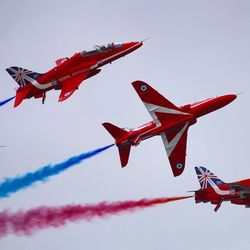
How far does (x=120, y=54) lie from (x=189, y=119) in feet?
23.6

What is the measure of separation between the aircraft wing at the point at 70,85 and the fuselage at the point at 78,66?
15cm

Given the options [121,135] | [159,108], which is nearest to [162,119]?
[159,108]

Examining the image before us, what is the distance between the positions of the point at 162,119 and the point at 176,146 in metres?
2.25

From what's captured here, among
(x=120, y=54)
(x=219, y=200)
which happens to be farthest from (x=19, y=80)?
(x=219, y=200)

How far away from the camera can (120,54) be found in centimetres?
5234

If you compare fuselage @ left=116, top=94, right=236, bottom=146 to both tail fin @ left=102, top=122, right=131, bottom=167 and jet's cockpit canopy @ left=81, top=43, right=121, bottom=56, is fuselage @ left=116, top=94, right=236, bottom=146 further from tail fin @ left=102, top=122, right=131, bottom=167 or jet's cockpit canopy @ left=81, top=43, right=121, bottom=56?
jet's cockpit canopy @ left=81, top=43, right=121, bottom=56

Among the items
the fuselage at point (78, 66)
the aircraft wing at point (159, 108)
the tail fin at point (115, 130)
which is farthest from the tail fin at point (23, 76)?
the aircraft wing at point (159, 108)

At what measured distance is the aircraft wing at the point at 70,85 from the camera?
5062 centimetres

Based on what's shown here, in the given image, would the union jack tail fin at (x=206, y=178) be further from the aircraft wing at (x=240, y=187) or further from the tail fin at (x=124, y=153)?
the tail fin at (x=124, y=153)

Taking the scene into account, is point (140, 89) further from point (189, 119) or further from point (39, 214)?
point (39, 214)

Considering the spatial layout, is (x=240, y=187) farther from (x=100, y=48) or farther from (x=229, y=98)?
(x=100, y=48)

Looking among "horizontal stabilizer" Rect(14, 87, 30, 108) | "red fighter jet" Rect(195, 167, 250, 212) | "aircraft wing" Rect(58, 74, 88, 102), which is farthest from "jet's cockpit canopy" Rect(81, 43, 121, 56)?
"red fighter jet" Rect(195, 167, 250, 212)

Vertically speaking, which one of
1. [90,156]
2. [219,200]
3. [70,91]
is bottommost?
[219,200]

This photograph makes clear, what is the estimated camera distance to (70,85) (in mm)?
51250
